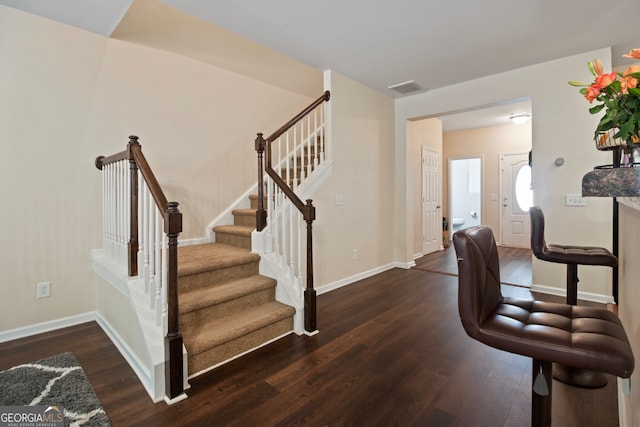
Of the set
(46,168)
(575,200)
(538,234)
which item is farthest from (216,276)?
(575,200)

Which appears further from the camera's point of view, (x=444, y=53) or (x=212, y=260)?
(x=444, y=53)

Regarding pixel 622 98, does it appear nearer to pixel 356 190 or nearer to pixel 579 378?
pixel 579 378

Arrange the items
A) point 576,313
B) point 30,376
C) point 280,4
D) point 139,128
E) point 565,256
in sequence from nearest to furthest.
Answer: point 576,313, point 30,376, point 565,256, point 280,4, point 139,128

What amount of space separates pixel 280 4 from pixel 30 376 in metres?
3.18

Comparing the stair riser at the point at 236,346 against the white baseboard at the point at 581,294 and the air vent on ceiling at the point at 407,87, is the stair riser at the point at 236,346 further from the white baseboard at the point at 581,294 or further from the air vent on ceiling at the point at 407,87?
the air vent on ceiling at the point at 407,87

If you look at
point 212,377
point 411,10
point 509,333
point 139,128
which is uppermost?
point 411,10

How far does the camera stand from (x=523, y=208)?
22.1ft

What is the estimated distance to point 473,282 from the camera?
128 centimetres

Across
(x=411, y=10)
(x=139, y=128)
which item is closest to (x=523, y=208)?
(x=411, y=10)

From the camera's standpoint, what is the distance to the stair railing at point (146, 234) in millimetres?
1804

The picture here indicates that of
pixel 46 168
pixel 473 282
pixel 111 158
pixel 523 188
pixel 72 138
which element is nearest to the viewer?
pixel 473 282

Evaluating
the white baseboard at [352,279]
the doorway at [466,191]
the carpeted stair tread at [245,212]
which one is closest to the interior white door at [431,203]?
the white baseboard at [352,279]

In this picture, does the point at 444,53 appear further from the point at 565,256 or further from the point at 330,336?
the point at 330,336

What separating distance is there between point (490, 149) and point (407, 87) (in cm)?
383
